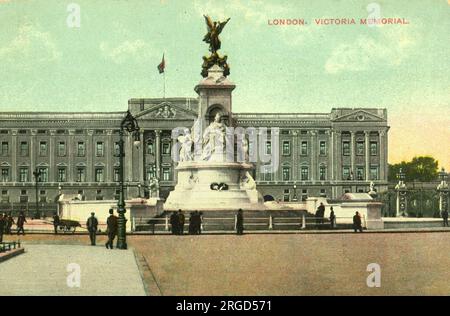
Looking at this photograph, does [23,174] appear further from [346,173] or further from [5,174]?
[346,173]

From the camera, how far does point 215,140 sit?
4391 centimetres

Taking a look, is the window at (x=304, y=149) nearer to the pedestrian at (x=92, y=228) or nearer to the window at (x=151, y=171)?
the window at (x=151, y=171)

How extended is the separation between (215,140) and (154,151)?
58485mm

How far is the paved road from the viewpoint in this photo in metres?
14.8

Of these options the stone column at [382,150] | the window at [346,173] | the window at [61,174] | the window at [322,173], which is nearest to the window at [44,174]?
the window at [61,174]

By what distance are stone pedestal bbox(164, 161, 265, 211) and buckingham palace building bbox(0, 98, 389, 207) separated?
53.0 metres

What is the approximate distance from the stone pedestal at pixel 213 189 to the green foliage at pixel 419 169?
8126 cm

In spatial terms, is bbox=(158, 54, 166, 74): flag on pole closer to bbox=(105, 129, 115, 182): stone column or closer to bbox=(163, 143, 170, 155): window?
bbox=(105, 129, 115, 182): stone column

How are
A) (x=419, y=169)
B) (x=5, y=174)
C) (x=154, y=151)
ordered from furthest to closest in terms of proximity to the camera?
(x=419, y=169) < (x=154, y=151) < (x=5, y=174)

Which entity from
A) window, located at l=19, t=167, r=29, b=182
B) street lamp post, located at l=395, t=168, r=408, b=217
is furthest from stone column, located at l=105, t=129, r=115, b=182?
street lamp post, located at l=395, t=168, r=408, b=217

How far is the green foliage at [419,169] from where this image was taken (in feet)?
405

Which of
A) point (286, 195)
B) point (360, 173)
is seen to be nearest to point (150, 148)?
point (286, 195)

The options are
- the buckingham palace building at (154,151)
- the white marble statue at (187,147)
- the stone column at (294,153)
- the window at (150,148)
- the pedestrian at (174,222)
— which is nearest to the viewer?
the pedestrian at (174,222)
